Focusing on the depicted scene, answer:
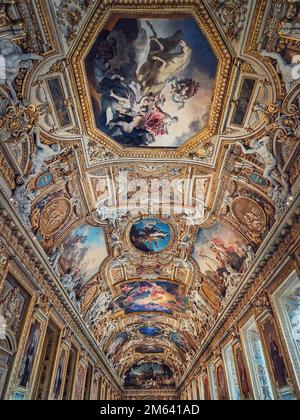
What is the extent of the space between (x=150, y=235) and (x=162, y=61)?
8.80 metres

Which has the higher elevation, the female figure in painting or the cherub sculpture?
the female figure in painting

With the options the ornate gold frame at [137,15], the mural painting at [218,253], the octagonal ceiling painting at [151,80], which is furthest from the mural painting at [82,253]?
the octagonal ceiling painting at [151,80]

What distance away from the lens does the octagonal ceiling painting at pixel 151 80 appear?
7.44m

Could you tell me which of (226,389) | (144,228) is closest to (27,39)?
(144,228)

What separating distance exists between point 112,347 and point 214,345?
12.6 m

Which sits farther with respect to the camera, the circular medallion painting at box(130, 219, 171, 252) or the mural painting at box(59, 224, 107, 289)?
the circular medallion painting at box(130, 219, 171, 252)

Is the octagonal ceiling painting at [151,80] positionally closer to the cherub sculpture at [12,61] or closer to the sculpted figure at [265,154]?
the cherub sculpture at [12,61]

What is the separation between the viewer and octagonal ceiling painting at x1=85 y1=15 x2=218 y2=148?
7.44 metres

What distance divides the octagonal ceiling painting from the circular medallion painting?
195 inches

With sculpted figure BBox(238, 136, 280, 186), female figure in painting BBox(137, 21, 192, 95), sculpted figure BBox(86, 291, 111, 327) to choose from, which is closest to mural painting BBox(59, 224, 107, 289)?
sculpted figure BBox(86, 291, 111, 327)

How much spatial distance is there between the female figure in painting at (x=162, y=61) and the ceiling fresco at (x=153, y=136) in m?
0.03

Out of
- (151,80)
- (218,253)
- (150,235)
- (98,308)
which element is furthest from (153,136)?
(98,308)

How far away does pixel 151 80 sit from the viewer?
27.7 feet

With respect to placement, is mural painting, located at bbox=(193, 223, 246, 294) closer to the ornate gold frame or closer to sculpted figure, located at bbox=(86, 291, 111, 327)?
the ornate gold frame
